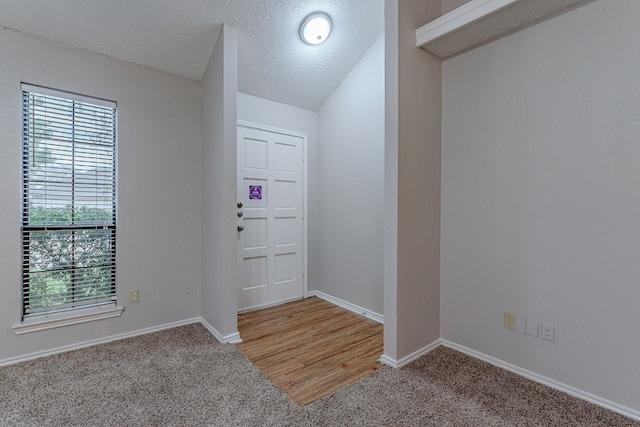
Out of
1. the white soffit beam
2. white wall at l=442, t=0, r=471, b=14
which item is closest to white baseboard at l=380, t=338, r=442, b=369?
the white soffit beam

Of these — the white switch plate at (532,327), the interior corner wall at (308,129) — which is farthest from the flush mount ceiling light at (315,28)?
the white switch plate at (532,327)

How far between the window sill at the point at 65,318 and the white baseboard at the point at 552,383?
2792mm

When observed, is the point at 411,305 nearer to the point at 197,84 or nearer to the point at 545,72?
the point at 545,72

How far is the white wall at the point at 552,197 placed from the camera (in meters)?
1.62

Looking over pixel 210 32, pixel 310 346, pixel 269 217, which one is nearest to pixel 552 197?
pixel 310 346

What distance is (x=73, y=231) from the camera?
2361 millimetres

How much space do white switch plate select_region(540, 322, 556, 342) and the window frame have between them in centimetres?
318

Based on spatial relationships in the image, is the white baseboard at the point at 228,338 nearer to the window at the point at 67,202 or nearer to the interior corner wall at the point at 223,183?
the interior corner wall at the point at 223,183

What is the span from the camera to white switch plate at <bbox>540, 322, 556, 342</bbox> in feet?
6.12

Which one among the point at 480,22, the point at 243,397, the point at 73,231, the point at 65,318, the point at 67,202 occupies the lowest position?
the point at 243,397

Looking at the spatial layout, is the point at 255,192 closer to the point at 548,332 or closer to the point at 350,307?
the point at 350,307

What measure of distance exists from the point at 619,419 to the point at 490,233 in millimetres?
1161

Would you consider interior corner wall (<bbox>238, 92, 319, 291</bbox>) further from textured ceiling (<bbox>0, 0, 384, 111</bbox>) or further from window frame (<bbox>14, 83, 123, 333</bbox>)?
window frame (<bbox>14, 83, 123, 333</bbox>)

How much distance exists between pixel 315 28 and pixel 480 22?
1.37 m
